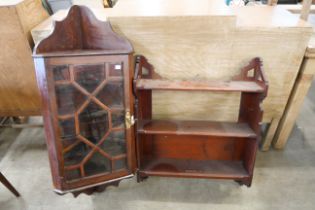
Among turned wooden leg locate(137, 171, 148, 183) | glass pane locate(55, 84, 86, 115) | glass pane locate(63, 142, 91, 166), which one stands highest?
glass pane locate(55, 84, 86, 115)

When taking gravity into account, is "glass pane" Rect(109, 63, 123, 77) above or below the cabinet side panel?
above

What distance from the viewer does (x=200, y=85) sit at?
1.36 meters

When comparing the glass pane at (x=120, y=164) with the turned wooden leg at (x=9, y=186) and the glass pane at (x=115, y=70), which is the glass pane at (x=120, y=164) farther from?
the turned wooden leg at (x=9, y=186)

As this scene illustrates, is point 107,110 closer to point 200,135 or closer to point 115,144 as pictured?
point 115,144

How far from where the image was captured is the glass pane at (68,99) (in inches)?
48.2

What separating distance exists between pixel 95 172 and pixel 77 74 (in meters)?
0.57

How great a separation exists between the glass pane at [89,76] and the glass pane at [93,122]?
95 millimetres

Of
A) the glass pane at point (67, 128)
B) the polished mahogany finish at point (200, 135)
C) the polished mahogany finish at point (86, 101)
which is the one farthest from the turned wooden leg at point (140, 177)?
the glass pane at point (67, 128)

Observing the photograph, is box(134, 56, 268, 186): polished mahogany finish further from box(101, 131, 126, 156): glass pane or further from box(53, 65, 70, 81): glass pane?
box(53, 65, 70, 81): glass pane

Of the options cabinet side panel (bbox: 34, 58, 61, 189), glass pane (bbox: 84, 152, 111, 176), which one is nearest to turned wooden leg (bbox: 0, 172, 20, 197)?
cabinet side panel (bbox: 34, 58, 61, 189)

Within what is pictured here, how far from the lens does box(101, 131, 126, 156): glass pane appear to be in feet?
4.57

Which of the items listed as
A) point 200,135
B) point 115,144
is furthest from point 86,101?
point 200,135

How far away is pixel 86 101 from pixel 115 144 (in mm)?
310

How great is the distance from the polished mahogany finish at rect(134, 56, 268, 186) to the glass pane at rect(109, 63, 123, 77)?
10 centimetres
